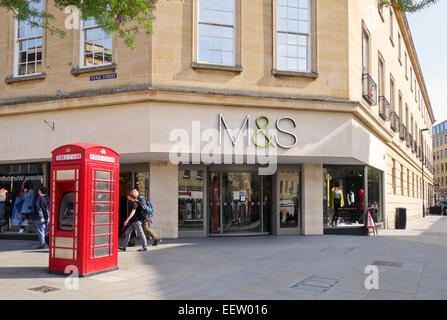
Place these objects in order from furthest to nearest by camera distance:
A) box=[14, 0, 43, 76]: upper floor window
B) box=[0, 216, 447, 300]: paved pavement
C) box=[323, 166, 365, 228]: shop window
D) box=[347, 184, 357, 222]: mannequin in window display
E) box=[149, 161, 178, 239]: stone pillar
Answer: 1. box=[347, 184, 357, 222]: mannequin in window display
2. box=[323, 166, 365, 228]: shop window
3. box=[14, 0, 43, 76]: upper floor window
4. box=[149, 161, 178, 239]: stone pillar
5. box=[0, 216, 447, 300]: paved pavement

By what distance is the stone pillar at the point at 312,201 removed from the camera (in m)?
14.4

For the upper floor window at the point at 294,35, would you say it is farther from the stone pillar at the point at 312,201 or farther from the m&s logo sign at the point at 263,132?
the stone pillar at the point at 312,201

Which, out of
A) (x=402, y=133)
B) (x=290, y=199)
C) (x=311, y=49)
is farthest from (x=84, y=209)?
(x=402, y=133)

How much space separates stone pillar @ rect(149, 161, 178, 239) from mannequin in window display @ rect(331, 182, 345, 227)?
18.6 feet

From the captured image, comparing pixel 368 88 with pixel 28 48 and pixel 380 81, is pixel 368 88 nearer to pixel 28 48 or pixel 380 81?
pixel 380 81

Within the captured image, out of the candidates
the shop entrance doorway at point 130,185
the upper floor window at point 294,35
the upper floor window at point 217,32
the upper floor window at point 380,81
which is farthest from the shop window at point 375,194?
the shop entrance doorway at point 130,185

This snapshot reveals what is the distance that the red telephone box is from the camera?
24.7 ft

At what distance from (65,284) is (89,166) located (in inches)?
81.9

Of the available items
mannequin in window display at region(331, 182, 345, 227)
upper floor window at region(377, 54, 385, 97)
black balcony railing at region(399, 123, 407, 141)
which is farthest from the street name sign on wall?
black balcony railing at region(399, 123, 407, 141)

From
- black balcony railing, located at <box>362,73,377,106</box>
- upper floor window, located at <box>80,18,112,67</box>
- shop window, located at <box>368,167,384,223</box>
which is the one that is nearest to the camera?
upper floor window, located at <box>80,18,112,67</box>

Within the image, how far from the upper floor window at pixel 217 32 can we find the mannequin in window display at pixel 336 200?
19.4ft

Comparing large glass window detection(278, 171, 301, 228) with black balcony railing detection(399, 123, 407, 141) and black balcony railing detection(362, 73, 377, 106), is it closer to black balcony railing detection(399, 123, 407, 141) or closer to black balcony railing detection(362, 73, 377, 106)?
black balcony railing detection(362, 73, 377, 106)
